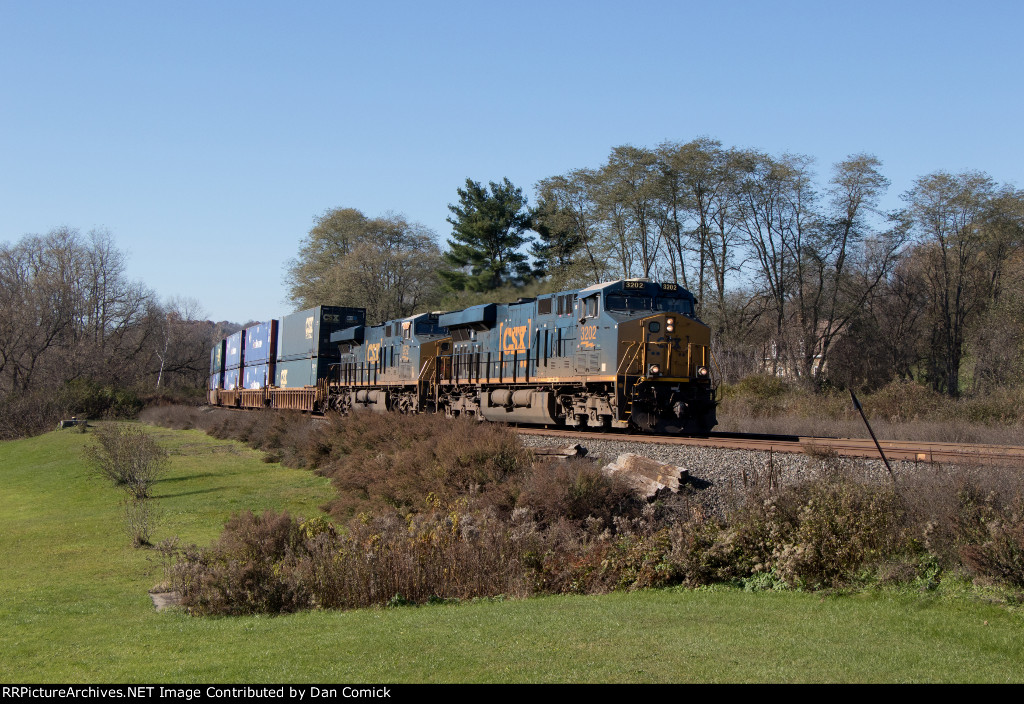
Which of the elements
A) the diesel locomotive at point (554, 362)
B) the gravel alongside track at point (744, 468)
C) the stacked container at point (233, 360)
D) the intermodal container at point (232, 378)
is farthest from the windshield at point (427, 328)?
the intermodal container at point (232, 378)

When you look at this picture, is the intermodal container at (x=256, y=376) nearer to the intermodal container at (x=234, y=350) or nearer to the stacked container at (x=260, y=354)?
the stacked container at (x=260, y=354)

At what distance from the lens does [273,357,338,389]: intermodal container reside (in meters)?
34.1

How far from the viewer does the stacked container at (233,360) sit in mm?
45594

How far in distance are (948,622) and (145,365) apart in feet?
224

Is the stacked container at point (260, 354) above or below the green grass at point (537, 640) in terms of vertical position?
above

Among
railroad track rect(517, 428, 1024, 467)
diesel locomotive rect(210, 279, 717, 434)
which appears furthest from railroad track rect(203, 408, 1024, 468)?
diesel locomotive rect(210, 279, 717, 434)

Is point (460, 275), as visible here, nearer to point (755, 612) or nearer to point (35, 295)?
point (35, 295)

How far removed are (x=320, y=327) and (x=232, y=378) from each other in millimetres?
16621

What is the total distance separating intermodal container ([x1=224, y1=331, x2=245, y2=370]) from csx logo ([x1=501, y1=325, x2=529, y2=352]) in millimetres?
27395

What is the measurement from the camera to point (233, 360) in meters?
47.7

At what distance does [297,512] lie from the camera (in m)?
17.6

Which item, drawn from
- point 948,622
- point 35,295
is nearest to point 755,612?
point 948,622

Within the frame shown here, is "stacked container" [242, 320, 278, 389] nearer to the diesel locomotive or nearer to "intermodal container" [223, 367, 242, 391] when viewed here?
"intermodal container" [223, 367, 242, 391]

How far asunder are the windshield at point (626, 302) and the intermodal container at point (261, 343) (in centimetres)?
2532
